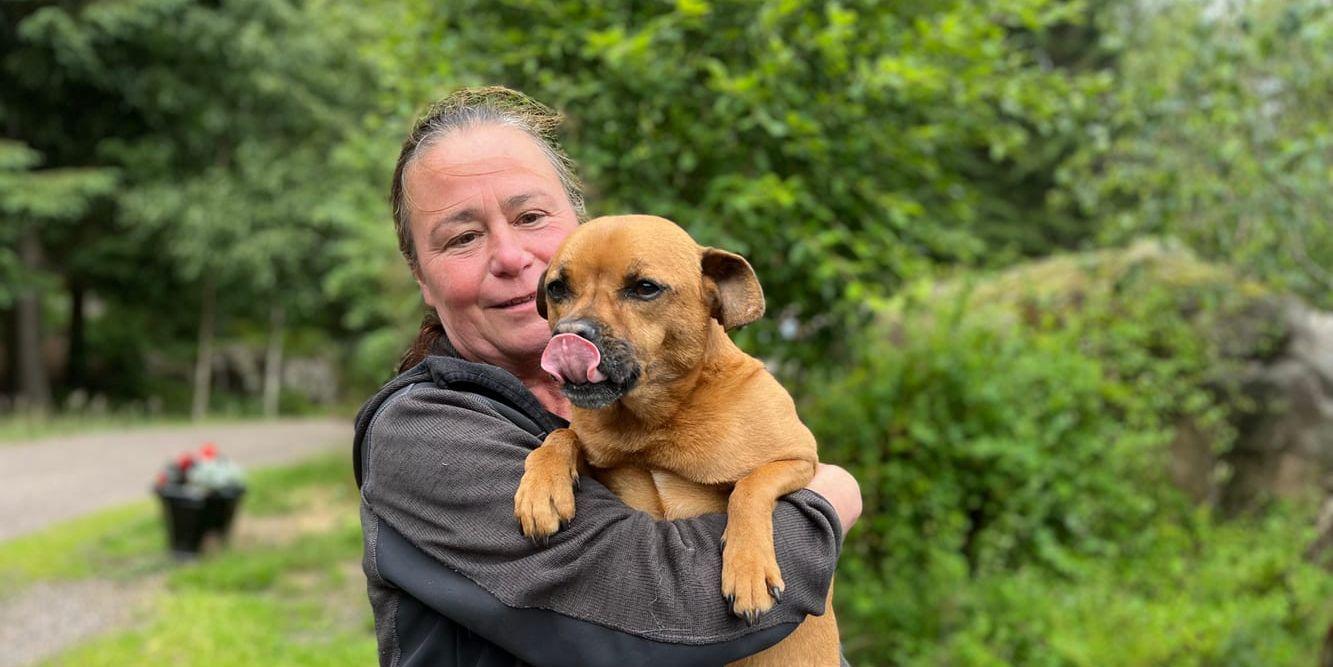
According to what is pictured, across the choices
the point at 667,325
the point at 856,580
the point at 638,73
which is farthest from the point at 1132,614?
the point at 667,325

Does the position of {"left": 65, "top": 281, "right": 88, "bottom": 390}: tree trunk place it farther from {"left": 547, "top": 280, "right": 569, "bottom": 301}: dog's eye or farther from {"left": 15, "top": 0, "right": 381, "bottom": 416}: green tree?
{"left": 547, "top": 280, "right": 569, "bottom": 301}: dog's eye

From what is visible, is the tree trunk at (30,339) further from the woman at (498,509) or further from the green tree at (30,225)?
the woman at (498,509)

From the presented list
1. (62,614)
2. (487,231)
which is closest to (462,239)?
(487,231)

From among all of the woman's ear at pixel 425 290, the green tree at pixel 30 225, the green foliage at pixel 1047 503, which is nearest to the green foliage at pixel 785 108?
the green foliage at pixel 1047 503

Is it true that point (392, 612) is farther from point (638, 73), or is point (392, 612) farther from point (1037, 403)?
point (1037, 403)

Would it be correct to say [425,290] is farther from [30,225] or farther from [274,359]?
[274,359]

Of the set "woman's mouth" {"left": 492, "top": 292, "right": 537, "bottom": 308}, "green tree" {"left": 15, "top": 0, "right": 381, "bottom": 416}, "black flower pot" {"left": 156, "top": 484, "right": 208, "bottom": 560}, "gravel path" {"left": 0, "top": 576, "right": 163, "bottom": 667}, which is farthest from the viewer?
"green tree" {"left": 15, "top": 0, "right": 381, "bottom": 416}

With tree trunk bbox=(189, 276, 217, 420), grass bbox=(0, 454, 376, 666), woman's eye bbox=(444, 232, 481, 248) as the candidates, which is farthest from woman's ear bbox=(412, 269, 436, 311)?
tree trunk bbox=(189, 276, 217, 420)

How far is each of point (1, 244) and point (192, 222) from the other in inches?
141

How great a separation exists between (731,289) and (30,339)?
24.6 metres

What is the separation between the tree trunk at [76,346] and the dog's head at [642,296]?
2756 centimetres

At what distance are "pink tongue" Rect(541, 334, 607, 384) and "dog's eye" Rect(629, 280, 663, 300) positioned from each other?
239mm

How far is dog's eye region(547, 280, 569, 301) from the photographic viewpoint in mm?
2293

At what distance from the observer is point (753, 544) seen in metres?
1.95
